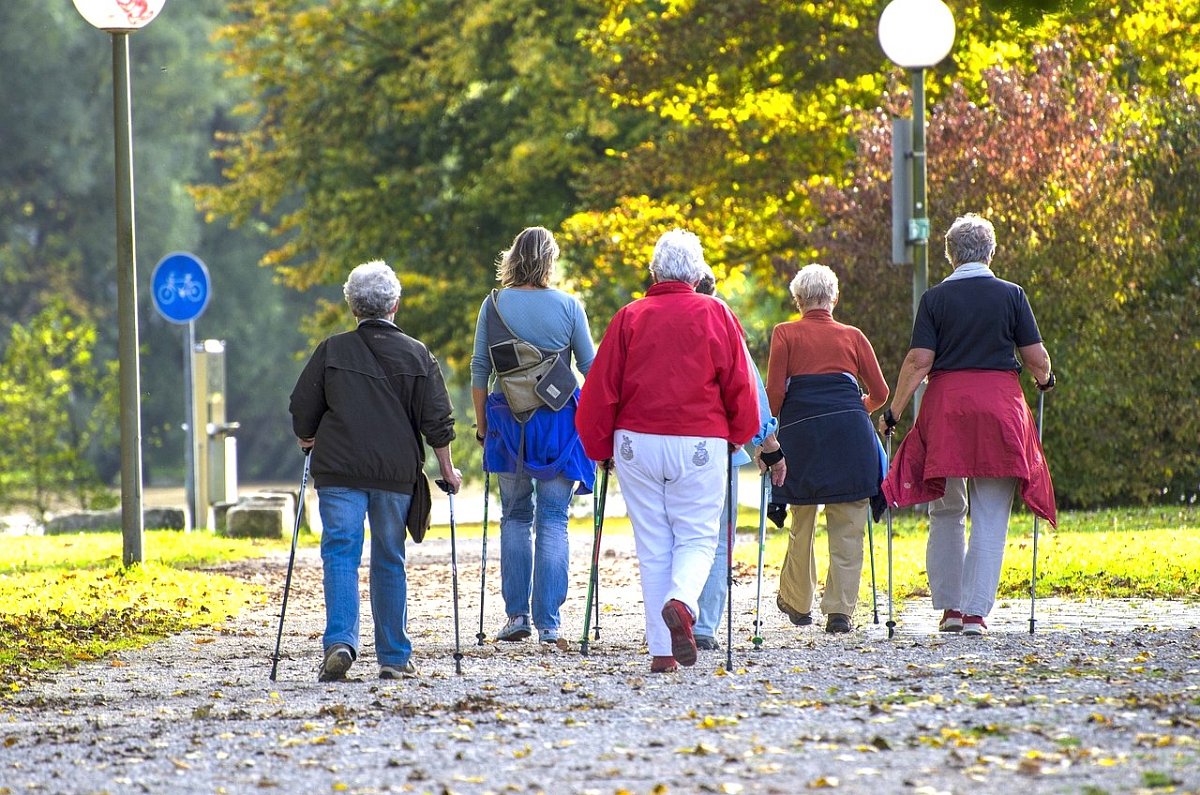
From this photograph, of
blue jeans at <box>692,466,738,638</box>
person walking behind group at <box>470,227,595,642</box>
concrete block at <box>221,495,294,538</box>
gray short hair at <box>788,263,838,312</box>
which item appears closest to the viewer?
blue jeans at <box>692,466,738,638</box>

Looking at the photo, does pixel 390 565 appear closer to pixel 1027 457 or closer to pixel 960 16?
Answer: pixel 1027 457

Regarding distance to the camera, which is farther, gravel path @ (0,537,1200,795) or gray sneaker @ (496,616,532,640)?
gray sneaker @ (496,616,532,640)

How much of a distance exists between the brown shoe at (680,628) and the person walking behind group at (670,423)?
8 centimetres

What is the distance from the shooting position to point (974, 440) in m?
9.12

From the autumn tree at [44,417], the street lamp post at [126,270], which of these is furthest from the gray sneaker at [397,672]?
the autumn tree at [44,417]

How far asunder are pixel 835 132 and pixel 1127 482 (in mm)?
7422

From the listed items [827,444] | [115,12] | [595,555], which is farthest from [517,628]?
[115,12]

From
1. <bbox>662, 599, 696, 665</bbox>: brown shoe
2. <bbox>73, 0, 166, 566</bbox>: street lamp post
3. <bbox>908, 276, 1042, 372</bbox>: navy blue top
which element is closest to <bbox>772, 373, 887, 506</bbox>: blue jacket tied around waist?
<bbox>908, 276, 1042, 372</bbox>: navy blue top

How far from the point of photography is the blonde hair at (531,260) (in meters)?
9.29

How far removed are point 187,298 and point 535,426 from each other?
36.8 ft

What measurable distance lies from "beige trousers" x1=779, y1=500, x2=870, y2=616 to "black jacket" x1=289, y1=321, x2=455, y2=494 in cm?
229

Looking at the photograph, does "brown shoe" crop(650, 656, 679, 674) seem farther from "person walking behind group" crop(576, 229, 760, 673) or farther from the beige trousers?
the beige trousers

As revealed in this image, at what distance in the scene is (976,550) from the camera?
361 inches

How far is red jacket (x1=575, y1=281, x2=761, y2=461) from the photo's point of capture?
8.12 m
